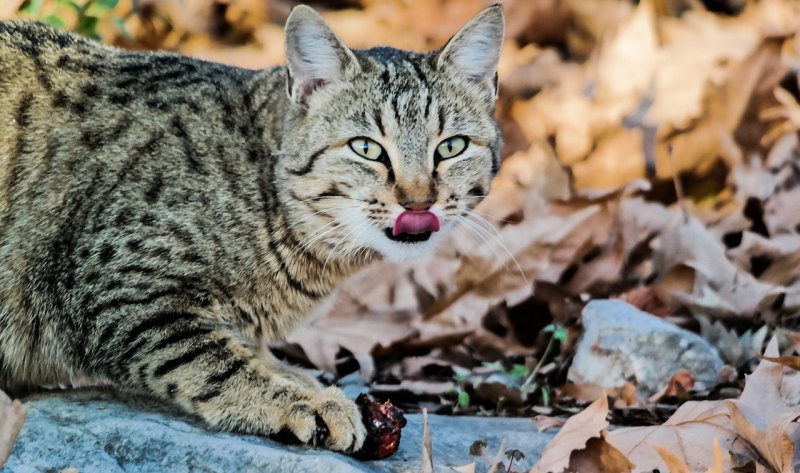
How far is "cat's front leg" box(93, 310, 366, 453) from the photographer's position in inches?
113

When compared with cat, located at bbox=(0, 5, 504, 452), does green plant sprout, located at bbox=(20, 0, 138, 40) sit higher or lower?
higher

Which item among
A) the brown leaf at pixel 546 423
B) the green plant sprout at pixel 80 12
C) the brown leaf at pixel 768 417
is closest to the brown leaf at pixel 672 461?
the brown leaf at pixel 768 417

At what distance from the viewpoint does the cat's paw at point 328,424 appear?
2.85 m

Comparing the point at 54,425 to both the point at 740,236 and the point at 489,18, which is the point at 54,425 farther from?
the point at 740,236

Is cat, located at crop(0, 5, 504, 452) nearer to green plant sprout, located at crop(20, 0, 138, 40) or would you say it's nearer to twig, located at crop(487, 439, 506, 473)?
twig, located at crop(487, 439, 506, 473)

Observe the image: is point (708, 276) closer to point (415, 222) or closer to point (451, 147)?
point (451, 147)

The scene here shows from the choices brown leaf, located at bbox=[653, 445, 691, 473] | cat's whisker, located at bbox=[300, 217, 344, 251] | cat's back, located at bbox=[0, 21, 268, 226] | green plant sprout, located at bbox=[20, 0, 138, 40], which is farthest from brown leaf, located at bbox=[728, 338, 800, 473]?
green plant sprout, located at bbox=[20, 0, 138, 40]

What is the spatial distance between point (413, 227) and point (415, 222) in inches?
0.8

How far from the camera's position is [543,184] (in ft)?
18.5

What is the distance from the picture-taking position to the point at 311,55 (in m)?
3.48

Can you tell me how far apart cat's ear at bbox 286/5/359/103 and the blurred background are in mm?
704

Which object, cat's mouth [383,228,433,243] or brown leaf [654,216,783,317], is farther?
brown leaf [654,216,783,317]

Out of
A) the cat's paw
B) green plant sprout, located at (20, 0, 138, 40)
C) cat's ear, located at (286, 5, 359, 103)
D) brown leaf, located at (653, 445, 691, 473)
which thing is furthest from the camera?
green plant sprout, located at (20, 0, 138, 40)

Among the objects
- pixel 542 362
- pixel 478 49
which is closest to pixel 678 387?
pixel 542 362
